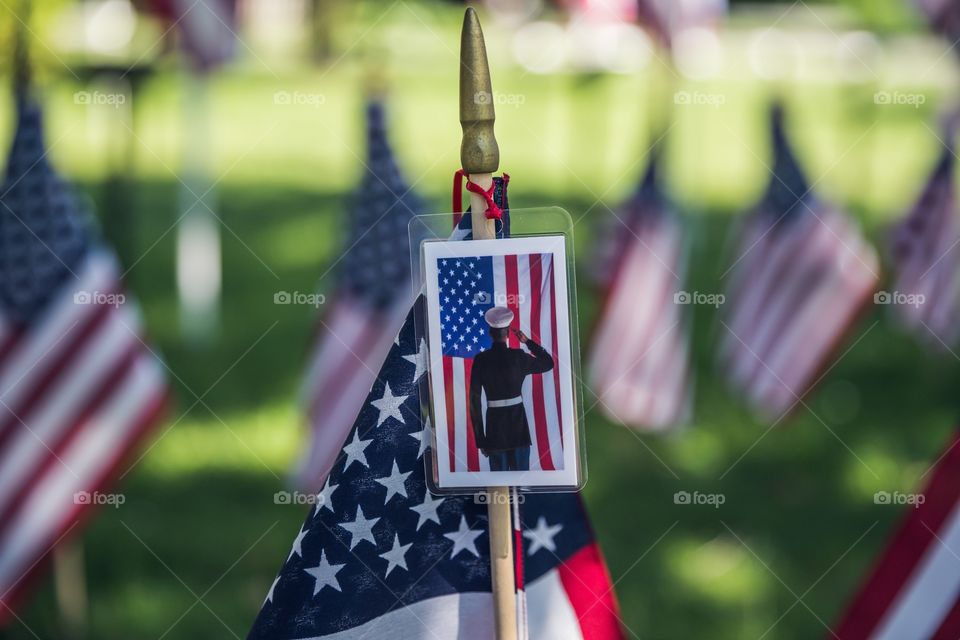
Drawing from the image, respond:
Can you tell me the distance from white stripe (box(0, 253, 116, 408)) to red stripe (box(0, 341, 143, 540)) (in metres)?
0.19

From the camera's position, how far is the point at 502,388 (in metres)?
1.64

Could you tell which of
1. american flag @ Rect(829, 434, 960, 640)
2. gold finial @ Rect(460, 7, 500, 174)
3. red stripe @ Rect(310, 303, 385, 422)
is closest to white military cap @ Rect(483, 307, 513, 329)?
gold finial @ Rect(460, 7, 500, 174)

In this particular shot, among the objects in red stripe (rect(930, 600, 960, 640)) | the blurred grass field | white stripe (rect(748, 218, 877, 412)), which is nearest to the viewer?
red stripe (rect(930, 600, 960, 640))

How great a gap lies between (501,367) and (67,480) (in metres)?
2.53

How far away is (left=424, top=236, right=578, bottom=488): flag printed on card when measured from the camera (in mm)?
1609

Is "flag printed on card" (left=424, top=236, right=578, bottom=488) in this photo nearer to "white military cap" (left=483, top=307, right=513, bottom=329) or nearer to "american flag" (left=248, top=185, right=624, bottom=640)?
"white military cap" (left=483, top=307, right=513, bottom=329)

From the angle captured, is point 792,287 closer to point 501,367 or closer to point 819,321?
point 819,321

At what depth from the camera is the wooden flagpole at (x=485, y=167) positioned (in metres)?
1.56

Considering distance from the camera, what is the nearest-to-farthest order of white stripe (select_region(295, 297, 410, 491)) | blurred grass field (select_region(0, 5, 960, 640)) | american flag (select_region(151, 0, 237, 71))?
blurred grass field (select_region(0, 5, 960, 640))
white stripe (select_region(295, 297, 410, 491))
american flag (select_region(151, 0, 237, 71))

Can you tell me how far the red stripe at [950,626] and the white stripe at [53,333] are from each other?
289cm

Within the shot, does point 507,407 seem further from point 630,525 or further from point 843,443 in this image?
point 843,443

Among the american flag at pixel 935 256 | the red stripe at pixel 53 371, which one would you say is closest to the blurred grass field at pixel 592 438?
the american flag at pixel 935 256

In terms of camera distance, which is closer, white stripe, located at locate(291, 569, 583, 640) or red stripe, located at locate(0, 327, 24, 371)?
white stripe, located at locate(291, 569, 583, 640)

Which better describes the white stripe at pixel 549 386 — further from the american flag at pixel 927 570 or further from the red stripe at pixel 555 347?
the american flag at pixel 927 570
